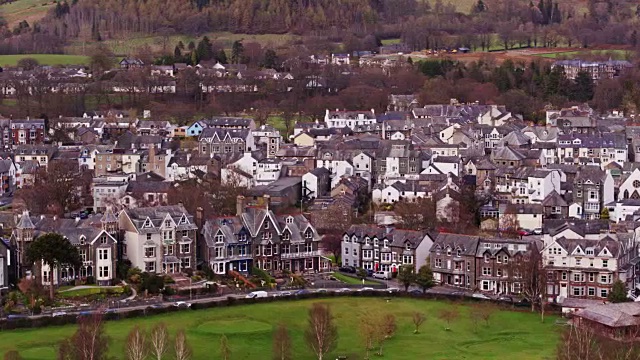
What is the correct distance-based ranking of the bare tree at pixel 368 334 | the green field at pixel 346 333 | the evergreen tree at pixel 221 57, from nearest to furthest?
the green field at pixel 346 333 < the bare tree at pixel 368 334 < the evergreen tree at pixel 221 57

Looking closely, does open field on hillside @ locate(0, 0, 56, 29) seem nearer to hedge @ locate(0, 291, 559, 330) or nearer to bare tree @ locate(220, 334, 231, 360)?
hedge @ locate(0, 291, 559, 330)

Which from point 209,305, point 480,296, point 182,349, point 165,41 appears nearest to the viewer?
point 182,349

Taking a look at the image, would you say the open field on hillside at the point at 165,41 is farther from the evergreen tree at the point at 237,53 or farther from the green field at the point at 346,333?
the green field at the point at 346,333

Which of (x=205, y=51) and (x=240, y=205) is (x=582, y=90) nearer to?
(x=205, y=51)

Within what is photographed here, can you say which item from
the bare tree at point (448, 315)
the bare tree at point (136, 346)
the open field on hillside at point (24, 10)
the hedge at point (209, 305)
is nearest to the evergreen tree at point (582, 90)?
the hedge at point (209, 305)

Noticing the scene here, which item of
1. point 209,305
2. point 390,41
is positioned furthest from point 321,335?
point 390,41

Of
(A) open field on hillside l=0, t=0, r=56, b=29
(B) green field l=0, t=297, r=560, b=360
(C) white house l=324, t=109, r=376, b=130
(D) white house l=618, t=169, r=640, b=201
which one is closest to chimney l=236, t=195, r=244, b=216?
(B) green field l=0, t=297, r=560, b=360
